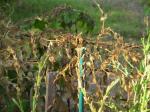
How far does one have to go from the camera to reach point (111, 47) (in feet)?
7.32

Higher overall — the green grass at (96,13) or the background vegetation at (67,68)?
the green grass at (96,13)

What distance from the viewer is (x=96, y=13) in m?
9.38

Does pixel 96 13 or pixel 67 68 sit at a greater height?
pixel 96 13

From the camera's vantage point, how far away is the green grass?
27.8 ft

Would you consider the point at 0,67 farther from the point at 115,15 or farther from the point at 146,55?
the point at 115,15

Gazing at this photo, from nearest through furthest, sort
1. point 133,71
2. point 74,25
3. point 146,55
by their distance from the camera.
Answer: point 146,55, point 133,71, point 74,25

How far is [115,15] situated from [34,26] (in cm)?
681

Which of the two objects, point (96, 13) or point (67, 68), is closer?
point (67, 68)

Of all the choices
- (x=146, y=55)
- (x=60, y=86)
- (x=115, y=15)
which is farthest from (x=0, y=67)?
(x=115, y=15)

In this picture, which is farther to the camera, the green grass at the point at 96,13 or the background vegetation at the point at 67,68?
the green grass at the point at 96,13

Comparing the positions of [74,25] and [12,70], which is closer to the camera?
[12,70]

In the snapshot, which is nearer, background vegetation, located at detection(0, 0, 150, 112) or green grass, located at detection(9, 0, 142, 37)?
background vegetation, located at detection(0, 0, 150, 112)

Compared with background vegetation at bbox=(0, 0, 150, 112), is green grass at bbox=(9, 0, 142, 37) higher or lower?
higher

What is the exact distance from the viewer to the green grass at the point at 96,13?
333 inches
